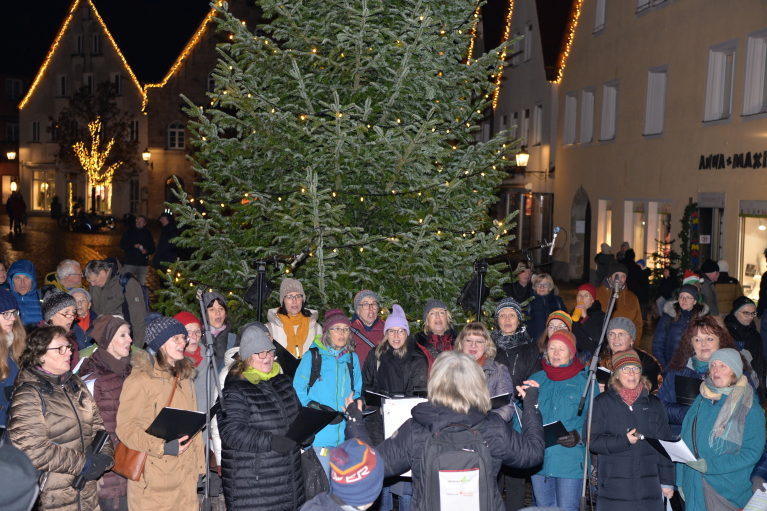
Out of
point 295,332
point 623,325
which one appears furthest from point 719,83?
point 295,332

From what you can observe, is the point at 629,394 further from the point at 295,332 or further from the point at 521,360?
the point at 295,332

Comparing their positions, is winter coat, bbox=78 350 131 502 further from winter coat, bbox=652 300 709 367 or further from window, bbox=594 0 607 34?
window, bbox=594 0 607 34

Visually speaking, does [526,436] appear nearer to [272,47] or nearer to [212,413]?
[212,413]

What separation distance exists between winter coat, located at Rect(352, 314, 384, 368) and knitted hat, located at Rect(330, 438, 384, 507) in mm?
4009

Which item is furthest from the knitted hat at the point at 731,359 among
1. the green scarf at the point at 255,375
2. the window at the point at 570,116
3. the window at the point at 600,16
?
the window at the point at 570,116

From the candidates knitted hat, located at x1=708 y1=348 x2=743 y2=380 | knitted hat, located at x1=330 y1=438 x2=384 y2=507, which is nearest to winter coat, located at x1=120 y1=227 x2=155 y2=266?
knitted hat, located at x1=708 y1=348 x2=743 y2=380

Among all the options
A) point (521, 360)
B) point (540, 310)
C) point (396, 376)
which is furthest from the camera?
point (540, 310)

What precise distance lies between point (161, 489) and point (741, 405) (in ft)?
12.7

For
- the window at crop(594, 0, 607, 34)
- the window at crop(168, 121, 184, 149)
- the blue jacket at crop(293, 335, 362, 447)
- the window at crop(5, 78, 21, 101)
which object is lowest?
the blue jacket at crop(293, 335, 362, 447)

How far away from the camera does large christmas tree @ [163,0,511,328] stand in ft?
28.8

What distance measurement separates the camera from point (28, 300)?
8664mm

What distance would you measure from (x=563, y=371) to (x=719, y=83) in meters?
14.0

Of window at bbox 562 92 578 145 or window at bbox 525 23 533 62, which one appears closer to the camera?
window at bbox 562 92 578 145

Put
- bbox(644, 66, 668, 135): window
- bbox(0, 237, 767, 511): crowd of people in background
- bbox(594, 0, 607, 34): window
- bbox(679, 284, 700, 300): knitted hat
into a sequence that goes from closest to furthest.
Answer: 1. bbox(0, 237, 767, 511): crowd of people in background
2. bbox(679, 284, 700, 300): knitted hat
3. bbox(644, 66, 668, 135): window
4. bbox(594, 0, 607, 34): window
